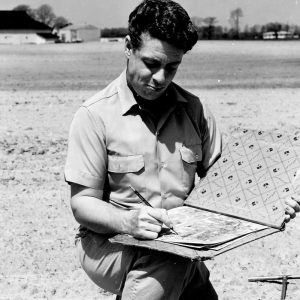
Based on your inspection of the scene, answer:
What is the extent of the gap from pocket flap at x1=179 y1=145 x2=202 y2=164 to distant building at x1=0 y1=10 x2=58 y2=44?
6978 centimetres

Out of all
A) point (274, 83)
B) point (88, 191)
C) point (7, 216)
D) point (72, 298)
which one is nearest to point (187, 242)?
point (88, 191)

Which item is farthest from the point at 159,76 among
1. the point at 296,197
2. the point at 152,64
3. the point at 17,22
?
the point at 17,22

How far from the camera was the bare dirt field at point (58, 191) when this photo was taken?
13.4ft

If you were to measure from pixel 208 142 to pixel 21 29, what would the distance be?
256 feet

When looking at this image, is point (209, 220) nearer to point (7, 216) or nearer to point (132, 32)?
point (132, 32)

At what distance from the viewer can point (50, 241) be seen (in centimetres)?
475

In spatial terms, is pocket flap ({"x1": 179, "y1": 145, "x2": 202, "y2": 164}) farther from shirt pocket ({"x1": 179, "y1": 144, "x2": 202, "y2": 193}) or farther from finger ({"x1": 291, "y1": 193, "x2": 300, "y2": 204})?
finger ({"x1": 291, "y1": 193, "x2": 300, "y2": 204})

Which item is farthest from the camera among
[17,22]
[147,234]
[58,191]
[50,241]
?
[17,22]

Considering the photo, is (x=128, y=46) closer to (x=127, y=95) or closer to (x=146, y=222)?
(x=127, y=95)

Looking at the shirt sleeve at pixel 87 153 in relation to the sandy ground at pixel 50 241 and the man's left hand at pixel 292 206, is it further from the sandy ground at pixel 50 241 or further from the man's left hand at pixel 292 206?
the sandy ground at pixel 50 241

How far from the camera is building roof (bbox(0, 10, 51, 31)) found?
78.9 metres

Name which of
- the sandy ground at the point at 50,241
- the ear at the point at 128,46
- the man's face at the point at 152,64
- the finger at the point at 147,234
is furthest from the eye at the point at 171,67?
the sandy ground at the point at 50,241

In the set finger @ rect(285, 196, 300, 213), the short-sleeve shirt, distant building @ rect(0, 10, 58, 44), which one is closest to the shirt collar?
the short-sleeve shirt

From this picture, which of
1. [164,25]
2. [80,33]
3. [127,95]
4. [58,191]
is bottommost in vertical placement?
[80,33]
